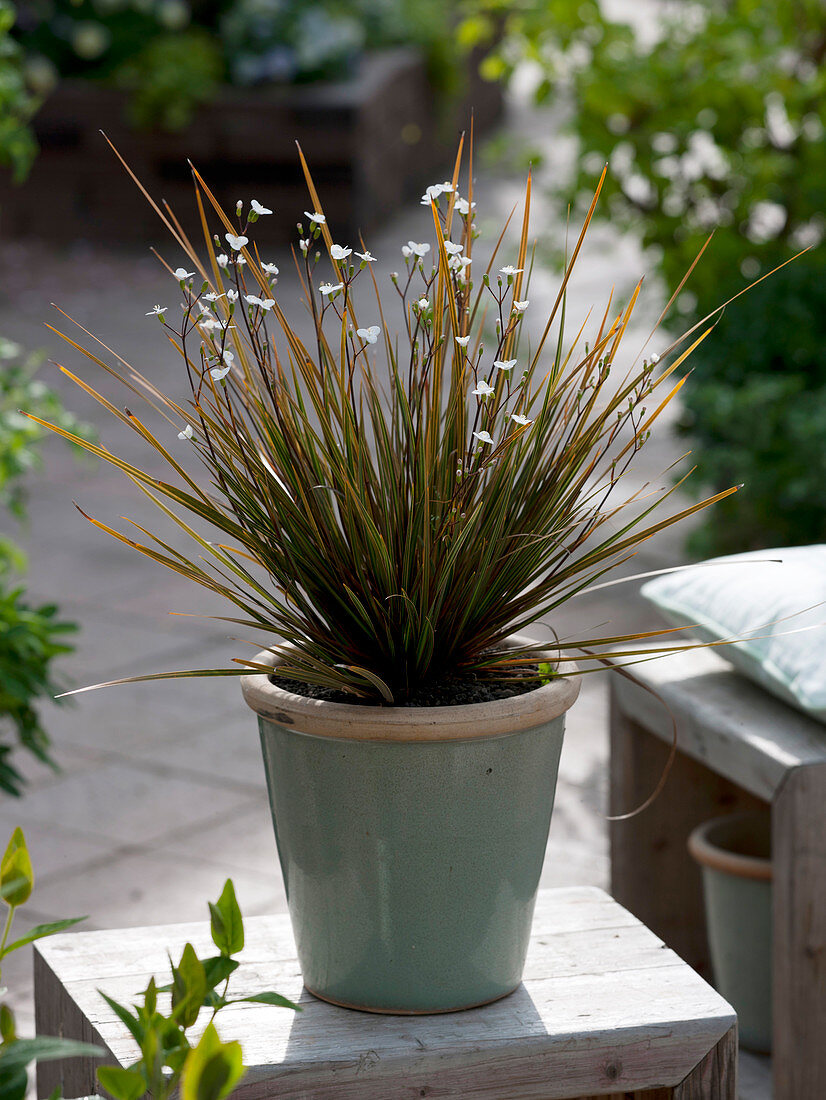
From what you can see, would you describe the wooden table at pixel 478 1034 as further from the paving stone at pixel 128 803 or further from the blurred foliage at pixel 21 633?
the paving stone at pixel 128 803

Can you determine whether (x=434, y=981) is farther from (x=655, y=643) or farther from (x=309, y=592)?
(x=655, y=643)

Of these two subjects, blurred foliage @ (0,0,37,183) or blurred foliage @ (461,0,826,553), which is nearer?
blurred foliage @ (0,0,37,183)

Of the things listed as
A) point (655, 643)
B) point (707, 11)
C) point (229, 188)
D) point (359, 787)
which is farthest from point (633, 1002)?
point (229, 188)

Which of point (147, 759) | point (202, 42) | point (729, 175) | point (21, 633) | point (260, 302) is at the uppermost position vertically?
point (202, 42)

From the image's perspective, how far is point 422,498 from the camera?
1.23 meters

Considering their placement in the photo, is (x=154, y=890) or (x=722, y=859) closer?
(x=722, y=859)

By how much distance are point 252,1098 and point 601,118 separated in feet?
11.1

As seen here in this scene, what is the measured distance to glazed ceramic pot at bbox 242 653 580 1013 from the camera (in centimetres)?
121

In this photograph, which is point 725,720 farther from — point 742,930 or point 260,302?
point 260,302

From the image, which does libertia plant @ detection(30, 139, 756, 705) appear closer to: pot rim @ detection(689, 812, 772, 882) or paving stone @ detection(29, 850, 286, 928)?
pot rim @ detection(689, 812, 772, 882)

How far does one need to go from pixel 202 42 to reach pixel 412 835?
848 centimetres

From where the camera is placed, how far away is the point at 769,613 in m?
1.81

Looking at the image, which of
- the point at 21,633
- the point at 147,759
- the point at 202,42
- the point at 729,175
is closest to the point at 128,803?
the point at 147,759

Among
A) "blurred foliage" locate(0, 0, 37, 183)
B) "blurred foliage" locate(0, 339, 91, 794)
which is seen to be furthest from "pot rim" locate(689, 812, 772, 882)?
"blurred foliage" locate(0, 0, 37, 183)
